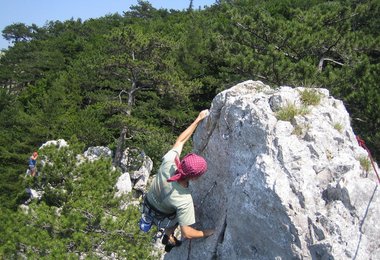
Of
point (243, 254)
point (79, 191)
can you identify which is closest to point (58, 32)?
point (79, 191)

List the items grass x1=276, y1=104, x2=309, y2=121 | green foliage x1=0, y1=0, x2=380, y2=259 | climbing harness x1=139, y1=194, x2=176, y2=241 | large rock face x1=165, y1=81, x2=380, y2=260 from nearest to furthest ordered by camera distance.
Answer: large rock face x1=165, y1=81, x2=380, y2=260
grass x1=276, y1=104, x2=309, y2=121
climbing harness x1=139, y1=194, x2=176, y2=241
green foliage x1=0, y1=0, x2=380, y2=259

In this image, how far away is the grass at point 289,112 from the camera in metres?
4.39

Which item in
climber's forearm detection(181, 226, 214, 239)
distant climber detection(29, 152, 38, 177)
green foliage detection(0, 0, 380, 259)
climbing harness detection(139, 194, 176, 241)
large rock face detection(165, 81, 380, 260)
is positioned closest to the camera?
large rock face detection(165, 81, 380, 260)

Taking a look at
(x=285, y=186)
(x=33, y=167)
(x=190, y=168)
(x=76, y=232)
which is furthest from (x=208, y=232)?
(x=33, y=167)

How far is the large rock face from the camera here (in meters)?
3.73

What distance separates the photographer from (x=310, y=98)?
4.69 metres

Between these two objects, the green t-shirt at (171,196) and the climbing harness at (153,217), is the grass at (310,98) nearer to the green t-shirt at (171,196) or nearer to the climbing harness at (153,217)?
the green t-shirt at (171,196)

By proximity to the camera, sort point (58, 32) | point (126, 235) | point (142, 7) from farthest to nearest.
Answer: point (142, 7) < point (58, 32) < point (126, 235)

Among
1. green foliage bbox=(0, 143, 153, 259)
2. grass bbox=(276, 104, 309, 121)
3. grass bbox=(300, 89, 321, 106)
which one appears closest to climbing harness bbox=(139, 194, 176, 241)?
grass bbox=(276, 104, 309, 121)

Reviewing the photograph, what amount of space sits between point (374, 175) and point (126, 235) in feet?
21.6

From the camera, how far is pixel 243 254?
4.30 metres

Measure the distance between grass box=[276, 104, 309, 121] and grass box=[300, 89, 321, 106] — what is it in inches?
8.5

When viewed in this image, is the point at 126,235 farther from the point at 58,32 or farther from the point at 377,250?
the point at 58,32

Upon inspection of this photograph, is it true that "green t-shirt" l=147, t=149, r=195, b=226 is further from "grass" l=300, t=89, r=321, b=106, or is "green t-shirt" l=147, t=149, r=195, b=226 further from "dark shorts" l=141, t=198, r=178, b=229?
"grass" l=300, t=89, r=321, b=106
